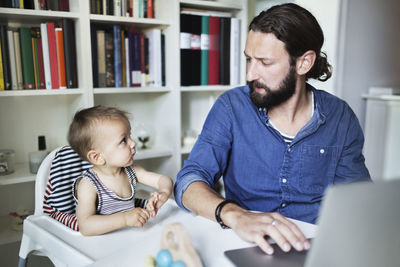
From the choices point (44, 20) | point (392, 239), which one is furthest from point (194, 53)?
point (392, 239)

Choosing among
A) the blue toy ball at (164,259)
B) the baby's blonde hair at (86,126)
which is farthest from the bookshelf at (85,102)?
the blue toy ball at (164,259)

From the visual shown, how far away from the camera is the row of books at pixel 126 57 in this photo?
1.92 metres

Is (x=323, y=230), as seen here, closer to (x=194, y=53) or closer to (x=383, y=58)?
(x=194, y=53)

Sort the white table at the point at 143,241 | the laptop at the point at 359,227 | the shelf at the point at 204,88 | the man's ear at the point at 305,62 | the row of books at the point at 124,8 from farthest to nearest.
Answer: the shelf at the point at 204,88, the row of books at the point at 124,8, the man's ear at the point at 305,62, the white table at the point at 143,241, the laptop at the point at 359,227

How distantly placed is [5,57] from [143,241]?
4.49 ft

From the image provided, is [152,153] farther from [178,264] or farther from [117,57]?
[178,264]

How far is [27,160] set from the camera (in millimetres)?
2031

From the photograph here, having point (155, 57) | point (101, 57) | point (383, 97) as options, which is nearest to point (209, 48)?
point (155, 57)

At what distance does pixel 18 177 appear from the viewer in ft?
5.78

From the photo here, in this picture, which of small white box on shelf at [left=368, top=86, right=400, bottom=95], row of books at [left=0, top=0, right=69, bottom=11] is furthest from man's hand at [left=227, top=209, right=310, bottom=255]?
small white box on shelf at [left=368, top=86, right=400, bottom=95]

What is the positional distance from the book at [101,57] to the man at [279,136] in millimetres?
879

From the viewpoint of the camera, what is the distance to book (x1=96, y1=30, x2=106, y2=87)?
6.25 ft

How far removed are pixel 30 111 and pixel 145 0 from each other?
2.93 ft

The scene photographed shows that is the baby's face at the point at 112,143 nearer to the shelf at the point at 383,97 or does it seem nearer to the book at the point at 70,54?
the book at the point at 70,54
